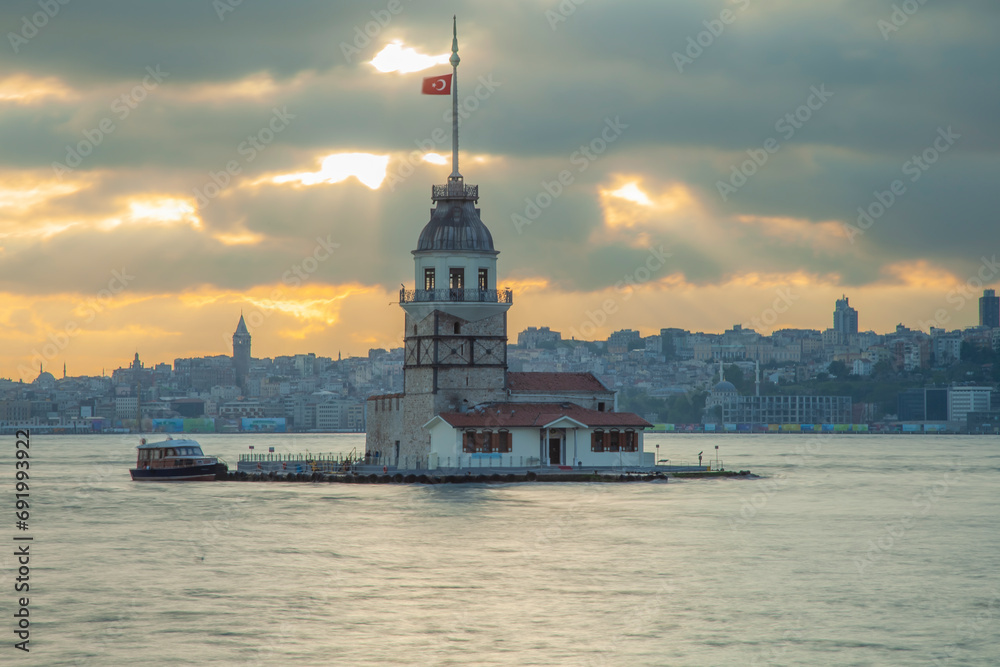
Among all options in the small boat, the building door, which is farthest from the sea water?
the small boat

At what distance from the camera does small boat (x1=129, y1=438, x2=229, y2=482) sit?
84.9 meters

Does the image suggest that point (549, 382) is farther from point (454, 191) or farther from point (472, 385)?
point (454, 191)

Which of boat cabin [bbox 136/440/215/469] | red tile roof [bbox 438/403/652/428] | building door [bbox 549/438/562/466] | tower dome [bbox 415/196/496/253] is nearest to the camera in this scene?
red tile roof [bbox 438/403/652/428]

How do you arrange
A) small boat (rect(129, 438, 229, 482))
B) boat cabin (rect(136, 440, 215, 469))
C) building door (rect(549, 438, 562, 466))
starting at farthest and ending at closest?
1. boat cabin (rect(136, 440, 215, 469))
2. small boat (rect(129, 438, 229, 482))
3. building door (rect(549, 438, 562, 466))

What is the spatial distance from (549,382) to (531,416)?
439cm

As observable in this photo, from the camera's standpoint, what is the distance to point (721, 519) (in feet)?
191

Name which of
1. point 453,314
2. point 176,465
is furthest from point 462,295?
point 176,465

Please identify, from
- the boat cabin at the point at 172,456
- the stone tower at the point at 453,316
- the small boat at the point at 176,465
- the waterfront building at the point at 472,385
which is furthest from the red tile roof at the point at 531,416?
the boat cabin at the point at 172,456

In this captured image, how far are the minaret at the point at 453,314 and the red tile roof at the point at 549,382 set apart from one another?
161 centimetres

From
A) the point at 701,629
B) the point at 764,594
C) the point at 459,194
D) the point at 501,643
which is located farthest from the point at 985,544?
the point at 459,194

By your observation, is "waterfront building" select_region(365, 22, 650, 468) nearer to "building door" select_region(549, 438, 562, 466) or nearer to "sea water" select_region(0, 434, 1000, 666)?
"building door" select_region(549, 438, 562, 466)

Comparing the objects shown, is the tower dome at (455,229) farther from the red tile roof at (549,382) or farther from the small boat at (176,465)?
the small boat at (176,465)

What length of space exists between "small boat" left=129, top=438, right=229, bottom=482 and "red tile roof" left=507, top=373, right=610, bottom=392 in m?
17.9

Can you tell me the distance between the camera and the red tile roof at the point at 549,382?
78.9 metres
